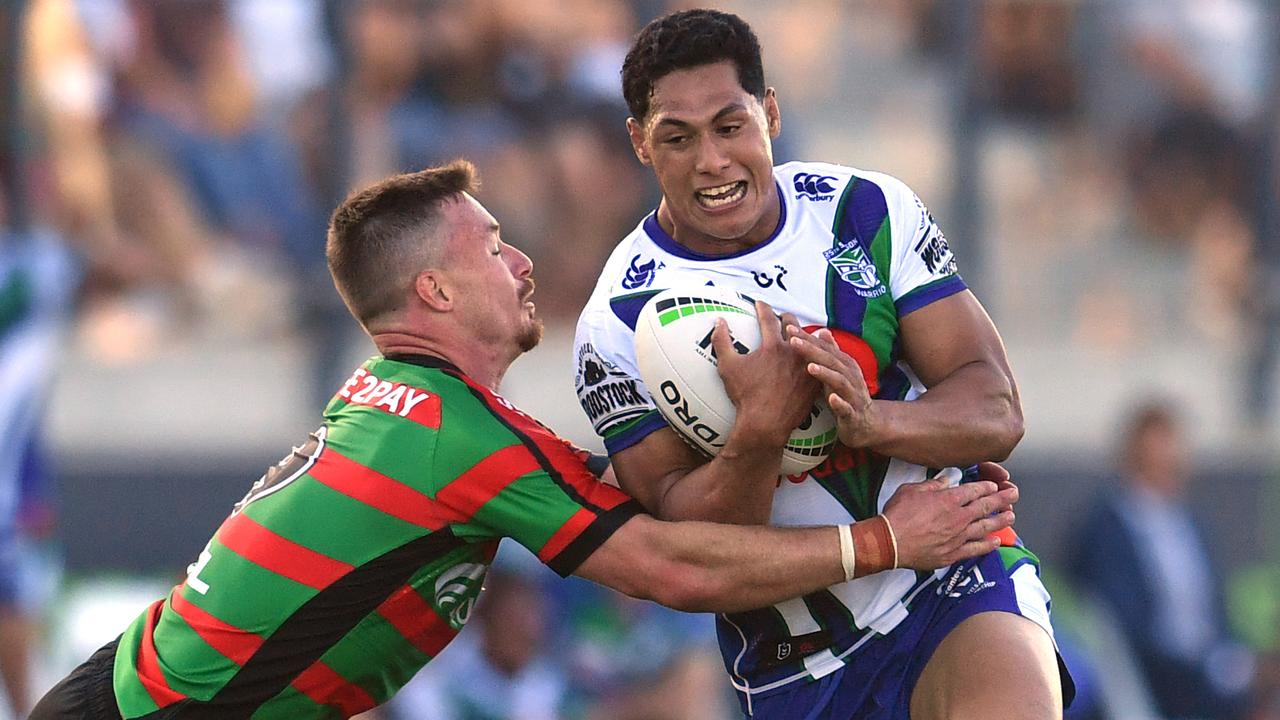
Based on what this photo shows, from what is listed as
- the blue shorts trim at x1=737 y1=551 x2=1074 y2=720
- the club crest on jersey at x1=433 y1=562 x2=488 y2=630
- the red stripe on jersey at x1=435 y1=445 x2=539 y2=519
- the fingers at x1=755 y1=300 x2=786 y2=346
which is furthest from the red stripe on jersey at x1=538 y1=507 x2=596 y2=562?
the blue shorts trim at x1=737 y1=551 x2=1074 y2=720

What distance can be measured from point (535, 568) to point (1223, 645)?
12.8 ft

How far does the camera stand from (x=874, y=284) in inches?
175

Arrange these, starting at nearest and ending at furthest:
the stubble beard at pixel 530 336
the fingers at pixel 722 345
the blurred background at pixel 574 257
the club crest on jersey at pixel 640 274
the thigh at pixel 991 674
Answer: the thigh at pixel 991 674, the fingers at pixel 722 345, the club crest on jersey at pixel 640 274, the stubble beard at pixel 530 336, the blurred background at pixel 574 257

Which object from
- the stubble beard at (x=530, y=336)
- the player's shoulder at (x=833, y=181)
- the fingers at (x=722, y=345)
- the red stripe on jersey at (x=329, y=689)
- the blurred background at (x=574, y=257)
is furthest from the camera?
the blurred background at (x=574, y=257)

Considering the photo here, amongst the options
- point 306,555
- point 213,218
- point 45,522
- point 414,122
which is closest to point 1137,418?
point 414,122

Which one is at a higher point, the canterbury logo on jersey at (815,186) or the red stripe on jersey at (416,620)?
the canterbury logo on jersey at (815,186)

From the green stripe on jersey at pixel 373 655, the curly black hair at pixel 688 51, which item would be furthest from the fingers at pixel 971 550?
the green stripe on jersey at pixel 373 655

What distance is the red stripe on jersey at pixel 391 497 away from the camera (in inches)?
169

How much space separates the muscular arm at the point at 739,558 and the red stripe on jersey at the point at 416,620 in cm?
45

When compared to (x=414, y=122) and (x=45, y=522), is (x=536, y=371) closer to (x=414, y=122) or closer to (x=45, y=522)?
(x=414, y=122)

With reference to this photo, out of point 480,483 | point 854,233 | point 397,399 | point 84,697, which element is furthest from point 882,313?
point 84,697

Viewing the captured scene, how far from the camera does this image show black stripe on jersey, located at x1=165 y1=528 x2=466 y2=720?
4.32 meters

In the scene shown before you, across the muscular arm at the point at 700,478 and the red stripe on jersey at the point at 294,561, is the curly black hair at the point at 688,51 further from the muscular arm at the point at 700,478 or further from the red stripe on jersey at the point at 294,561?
the red stripe on jersey at the point at 294,561

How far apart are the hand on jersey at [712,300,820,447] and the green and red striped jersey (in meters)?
0.41
